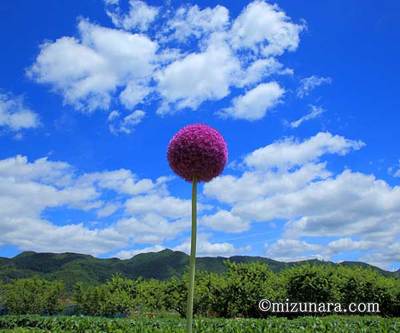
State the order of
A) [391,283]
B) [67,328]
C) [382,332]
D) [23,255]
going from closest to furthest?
1. [382,332]
2. [67,328]
3. [391,283]
4. [23,255]

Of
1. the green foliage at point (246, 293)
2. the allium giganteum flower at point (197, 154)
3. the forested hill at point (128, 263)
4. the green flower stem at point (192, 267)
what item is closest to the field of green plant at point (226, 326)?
the green flower stem at point (192, 267)

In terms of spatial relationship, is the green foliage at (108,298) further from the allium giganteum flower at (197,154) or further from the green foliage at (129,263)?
the green foliage at (129,263)

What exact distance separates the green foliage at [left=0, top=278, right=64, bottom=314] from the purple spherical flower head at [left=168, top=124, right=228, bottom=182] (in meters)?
20.0

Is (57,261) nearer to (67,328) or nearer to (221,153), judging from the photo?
(67,328)

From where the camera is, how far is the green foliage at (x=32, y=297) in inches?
874

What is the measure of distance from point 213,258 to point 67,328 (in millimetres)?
54309

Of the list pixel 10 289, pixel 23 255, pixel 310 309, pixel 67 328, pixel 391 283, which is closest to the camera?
pixel 67 328

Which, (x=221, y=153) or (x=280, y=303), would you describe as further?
(x=280, y=303)

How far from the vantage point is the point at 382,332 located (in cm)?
980

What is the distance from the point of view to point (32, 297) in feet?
72.9

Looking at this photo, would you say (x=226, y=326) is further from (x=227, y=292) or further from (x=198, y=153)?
(x=227, y=292)

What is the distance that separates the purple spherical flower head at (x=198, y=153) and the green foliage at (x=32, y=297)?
20030 mm

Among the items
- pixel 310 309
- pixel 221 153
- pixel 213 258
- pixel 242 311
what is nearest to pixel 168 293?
pixel 242 311

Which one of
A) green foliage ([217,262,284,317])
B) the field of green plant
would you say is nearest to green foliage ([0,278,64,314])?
green foliage ([217,262,284,317])
